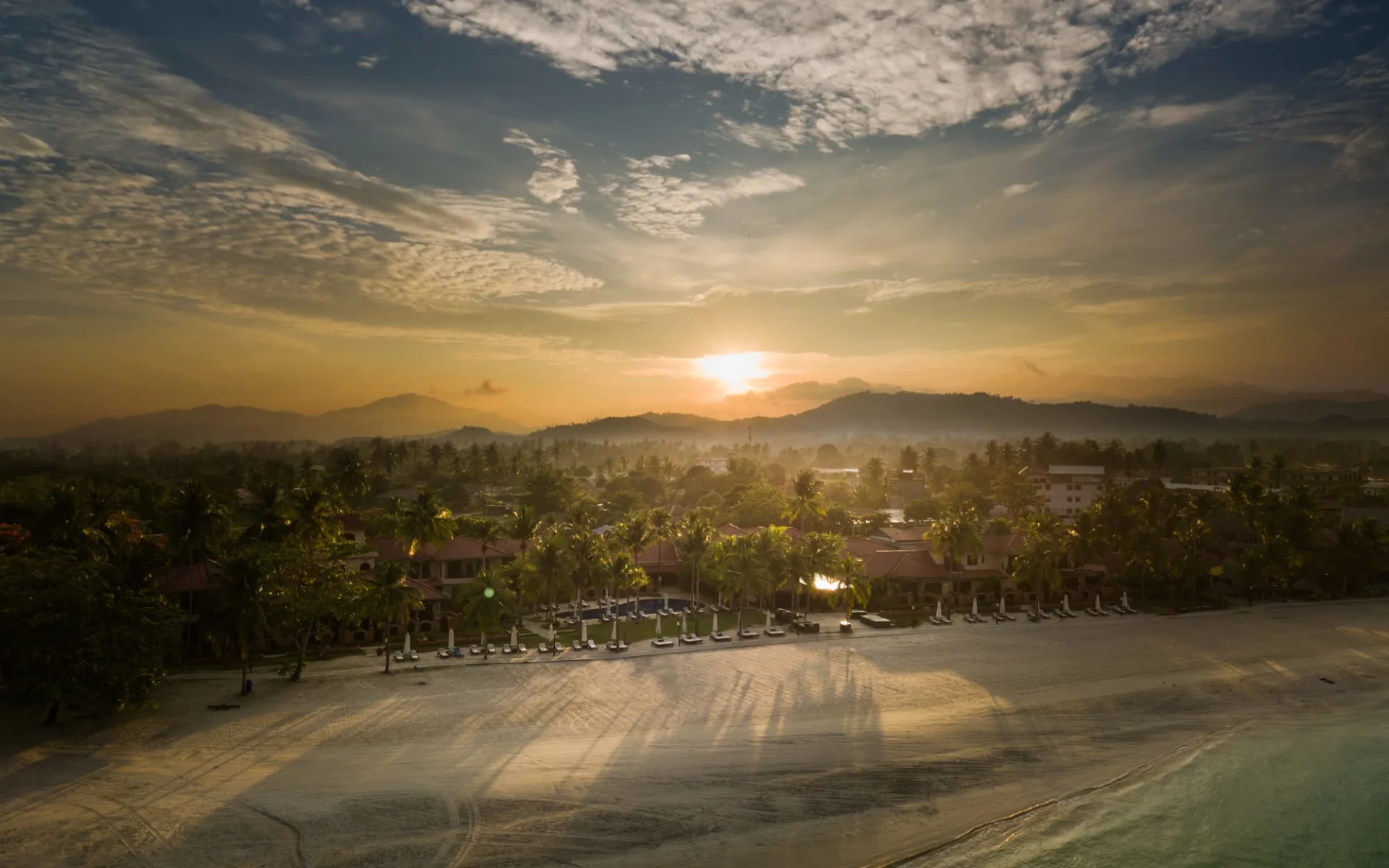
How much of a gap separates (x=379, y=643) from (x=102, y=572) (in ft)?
49.1

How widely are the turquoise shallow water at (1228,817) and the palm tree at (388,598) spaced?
2858 cm

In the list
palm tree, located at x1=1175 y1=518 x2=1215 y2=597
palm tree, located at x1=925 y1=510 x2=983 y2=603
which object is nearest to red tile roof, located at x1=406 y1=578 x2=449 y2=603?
palm tree, located at x1=925 y1=510 x2=983 y2=603

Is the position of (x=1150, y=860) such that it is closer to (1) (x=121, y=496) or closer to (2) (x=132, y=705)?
(2) (x=132, y=705)

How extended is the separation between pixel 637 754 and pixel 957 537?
36.6m

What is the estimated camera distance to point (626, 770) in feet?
90.9

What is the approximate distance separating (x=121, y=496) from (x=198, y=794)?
Result: 4242 centimetres

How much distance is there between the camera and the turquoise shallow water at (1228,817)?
972 inches

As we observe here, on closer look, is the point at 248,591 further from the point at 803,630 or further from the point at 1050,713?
the point at 1050,713

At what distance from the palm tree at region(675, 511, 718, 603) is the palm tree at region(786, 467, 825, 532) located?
1137 cm

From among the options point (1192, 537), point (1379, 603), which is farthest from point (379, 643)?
point (1379, 603)

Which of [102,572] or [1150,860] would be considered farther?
[102,572]

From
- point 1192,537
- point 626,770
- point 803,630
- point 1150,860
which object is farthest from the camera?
point 1192,537

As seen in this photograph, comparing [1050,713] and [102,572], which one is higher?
[102,572]

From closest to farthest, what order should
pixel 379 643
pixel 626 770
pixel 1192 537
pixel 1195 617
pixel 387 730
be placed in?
pixel 626 770
pixel 387 730
pixel 379 643
pixel 1195 617
pixel 1192 537
